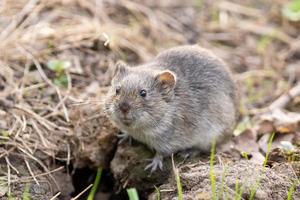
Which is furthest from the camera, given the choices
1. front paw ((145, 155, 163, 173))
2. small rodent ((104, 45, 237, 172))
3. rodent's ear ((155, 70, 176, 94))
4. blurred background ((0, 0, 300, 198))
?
blurred background ((0, 0, 300, 198))

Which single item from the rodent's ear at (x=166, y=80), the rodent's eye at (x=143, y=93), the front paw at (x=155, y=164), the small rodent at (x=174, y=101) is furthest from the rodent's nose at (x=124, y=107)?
the front paw at (x=155, y=164)

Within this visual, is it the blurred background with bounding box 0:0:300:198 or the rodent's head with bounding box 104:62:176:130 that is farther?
the blurred background with bounding box 0:0:300:198

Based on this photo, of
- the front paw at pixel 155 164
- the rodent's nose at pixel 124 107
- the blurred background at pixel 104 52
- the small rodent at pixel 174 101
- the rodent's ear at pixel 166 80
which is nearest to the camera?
the rodent's nose at pixel 124 107

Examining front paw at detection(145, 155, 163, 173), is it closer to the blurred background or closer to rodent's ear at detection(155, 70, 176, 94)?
rodent's ear at detection(155, 70, 176, 94)

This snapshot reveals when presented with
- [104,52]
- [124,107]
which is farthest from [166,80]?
[104,52]

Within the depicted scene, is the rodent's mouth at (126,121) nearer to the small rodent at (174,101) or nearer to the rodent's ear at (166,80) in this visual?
the small rodent at (174,101)

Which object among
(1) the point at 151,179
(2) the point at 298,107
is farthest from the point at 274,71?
(1) the point at 151,179

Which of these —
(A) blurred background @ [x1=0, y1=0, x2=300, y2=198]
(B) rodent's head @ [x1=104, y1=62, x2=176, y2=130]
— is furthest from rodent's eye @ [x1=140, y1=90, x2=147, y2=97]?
(A) blurred background @ [x1=0, y1=0, x2=300, y2=198]
